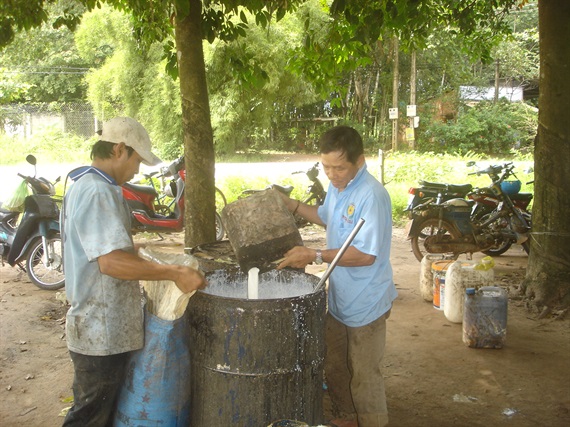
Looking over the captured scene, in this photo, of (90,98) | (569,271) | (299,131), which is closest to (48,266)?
(569,271)

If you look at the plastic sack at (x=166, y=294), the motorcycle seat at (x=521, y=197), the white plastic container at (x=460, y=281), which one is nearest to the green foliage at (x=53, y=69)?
the motorcycle seat at (x=521, y=197)

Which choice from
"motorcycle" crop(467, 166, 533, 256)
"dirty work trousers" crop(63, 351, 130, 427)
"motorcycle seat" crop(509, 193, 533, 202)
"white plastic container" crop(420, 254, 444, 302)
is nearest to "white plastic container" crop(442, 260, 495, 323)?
"white plastic container" crop(420, 254, 444, 302)

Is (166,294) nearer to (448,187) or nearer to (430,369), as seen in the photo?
(430,369)

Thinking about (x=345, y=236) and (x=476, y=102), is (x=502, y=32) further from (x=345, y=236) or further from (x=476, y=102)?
(x=476, y=102)

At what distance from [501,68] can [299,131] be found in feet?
31.6

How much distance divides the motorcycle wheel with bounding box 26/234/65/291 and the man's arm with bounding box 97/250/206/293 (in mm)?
4322

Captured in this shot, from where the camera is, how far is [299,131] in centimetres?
2706

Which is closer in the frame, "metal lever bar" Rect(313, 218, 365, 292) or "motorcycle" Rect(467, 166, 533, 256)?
"metal lever bar" Rect(313, 218, 365, 292)

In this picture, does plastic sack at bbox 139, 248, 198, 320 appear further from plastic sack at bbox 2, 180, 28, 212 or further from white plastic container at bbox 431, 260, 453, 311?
plastic sack at bbox 2, 180, 28, 212

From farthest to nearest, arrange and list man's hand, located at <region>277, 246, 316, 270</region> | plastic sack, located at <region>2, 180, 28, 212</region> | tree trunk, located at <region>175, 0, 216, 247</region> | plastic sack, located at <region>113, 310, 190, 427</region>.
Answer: plastic sack, located at <region>2, 180, 28, 212</region>, tree trunk, located at <region>175, 0, 216, 247</region>, man's hand, located at <region>277, 246, 316, 270</region>, plastic sack, located at <region>113, 310, 190, 427</region>

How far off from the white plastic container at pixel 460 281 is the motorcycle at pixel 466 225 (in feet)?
6.56

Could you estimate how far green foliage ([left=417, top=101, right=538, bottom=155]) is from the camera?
24.3m

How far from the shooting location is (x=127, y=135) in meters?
2.58

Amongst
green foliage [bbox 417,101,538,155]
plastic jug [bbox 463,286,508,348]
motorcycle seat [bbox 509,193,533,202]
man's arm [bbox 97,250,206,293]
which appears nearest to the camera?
man's arm [bbox 97,250,206,293]
